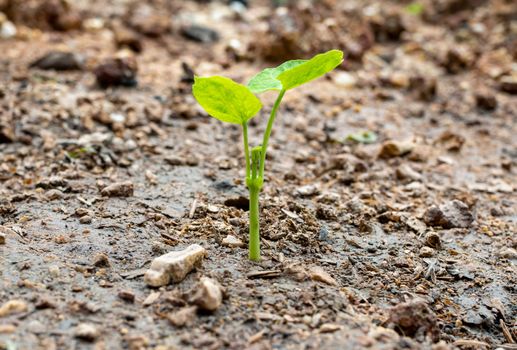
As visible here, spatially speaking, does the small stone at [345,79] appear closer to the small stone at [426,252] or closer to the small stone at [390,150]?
the small stone at [390,150]

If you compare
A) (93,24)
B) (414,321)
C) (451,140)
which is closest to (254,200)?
(414,321)

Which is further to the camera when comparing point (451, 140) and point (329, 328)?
point (451, 140)

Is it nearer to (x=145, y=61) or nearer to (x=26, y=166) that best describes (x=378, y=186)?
(x=26, y=166)

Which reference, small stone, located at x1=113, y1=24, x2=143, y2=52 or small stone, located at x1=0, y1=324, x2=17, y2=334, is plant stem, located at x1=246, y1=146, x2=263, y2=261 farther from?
small stone, located at x1=113, y1=24, x2=143, y2=52

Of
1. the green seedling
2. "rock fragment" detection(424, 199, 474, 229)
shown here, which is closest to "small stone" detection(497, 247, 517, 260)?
"rock fragment" detection(424, 199, 474, 229)

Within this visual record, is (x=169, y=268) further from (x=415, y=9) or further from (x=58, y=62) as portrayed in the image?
(x=415, y=9)

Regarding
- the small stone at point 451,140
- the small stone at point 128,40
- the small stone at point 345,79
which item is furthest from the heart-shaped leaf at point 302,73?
the small stone at point 128,40
